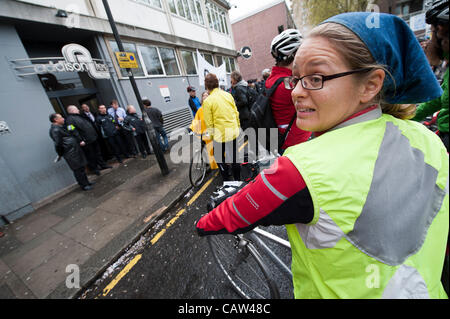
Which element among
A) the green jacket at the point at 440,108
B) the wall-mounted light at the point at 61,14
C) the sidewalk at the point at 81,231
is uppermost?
the wall-mounted light at the point at 61,14

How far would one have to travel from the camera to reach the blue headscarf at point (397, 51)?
68cm

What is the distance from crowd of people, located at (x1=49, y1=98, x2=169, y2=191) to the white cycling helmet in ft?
14.3

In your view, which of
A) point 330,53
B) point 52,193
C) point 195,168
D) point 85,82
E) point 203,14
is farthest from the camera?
point 203,14

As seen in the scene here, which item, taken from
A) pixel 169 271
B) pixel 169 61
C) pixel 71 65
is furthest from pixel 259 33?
pixel 169 271

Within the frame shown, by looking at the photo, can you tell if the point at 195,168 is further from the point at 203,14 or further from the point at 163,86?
the point at 203,14

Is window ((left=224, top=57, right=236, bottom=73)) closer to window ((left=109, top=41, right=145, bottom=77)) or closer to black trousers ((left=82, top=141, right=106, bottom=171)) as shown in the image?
window ((left=109, top=41, right=145, bottom=77))

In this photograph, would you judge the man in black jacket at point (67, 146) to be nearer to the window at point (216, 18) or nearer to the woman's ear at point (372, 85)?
the woman's ear at point (372, 85)

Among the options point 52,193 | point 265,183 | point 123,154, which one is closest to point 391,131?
point 265,183

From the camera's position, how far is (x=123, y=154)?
25.1 ft

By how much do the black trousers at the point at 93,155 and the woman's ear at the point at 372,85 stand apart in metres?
7.22

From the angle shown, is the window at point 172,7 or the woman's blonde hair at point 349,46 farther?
the window at point 172,7

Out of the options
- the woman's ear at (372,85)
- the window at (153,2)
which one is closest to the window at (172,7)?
the window at (153,2)

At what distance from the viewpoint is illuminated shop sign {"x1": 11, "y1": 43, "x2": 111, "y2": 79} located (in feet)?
16.0

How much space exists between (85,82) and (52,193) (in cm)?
454
